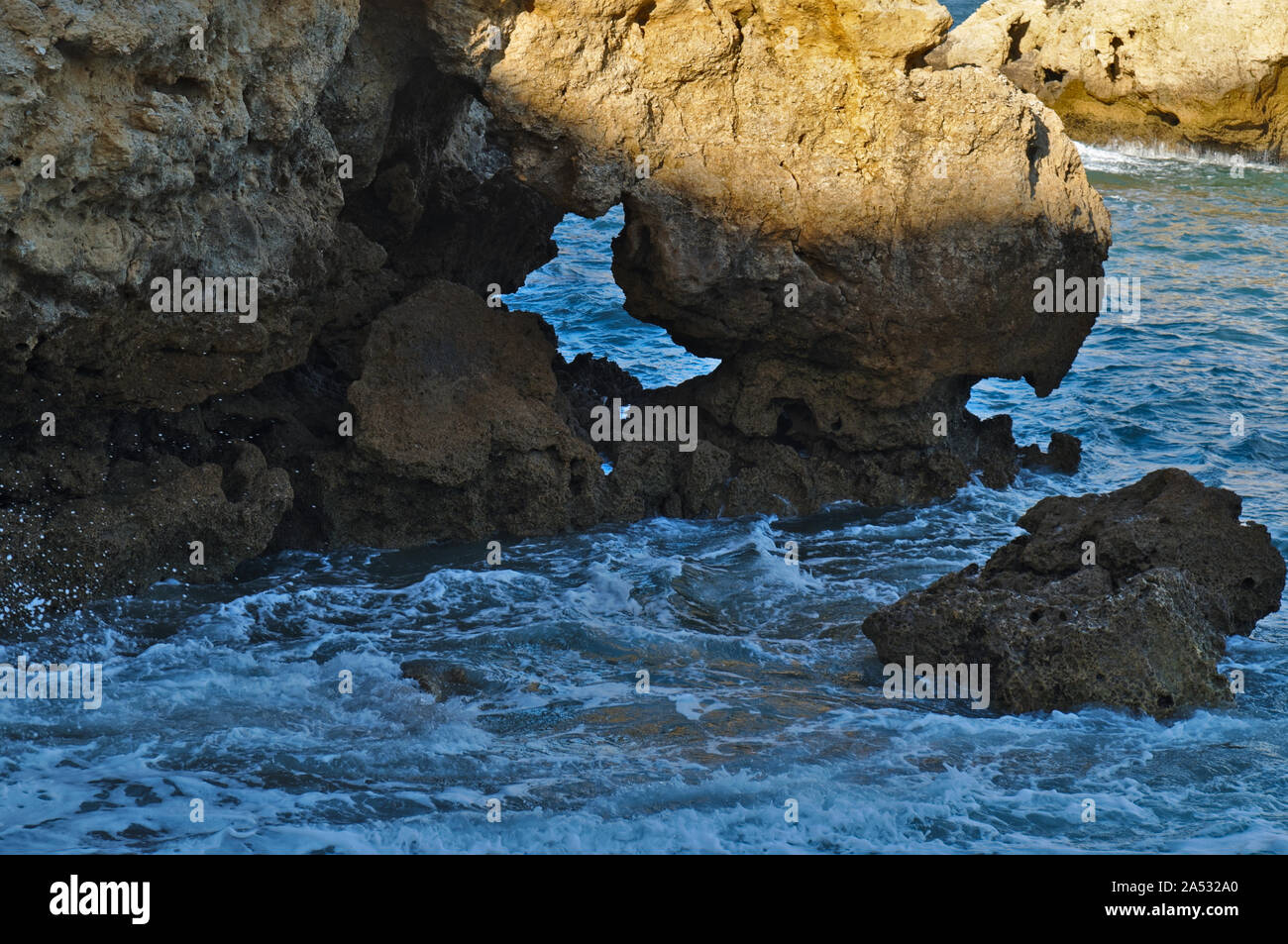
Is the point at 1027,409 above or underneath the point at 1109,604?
above

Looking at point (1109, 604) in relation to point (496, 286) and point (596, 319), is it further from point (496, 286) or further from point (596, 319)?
point (596, 319)

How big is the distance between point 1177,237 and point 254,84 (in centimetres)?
1586

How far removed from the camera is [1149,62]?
2511 centimetres

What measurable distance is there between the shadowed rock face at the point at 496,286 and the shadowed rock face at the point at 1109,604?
2240mm

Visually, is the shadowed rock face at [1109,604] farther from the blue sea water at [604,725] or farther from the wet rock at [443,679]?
the wet rock at [443,679]

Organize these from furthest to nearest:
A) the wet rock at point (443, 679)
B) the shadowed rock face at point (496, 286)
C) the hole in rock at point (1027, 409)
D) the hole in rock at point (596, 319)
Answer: the hole in rock at point (596, 319) < the hole in rock at point (1027, 409) < the shadowed rock face at point (496, 286) < the wet rock at point (443, 679)

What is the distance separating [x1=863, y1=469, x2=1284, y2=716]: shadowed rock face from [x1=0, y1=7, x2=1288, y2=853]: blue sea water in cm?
19

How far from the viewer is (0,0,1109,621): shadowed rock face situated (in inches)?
315

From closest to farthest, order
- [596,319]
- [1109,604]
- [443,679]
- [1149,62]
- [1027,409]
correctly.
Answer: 1. [1109,604]
2. [443,679]
3. [1027,409]
4. [596,319]
5. [1149,62]

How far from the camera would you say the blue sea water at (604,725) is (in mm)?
6086

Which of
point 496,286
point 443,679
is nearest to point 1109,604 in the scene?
point 443,679

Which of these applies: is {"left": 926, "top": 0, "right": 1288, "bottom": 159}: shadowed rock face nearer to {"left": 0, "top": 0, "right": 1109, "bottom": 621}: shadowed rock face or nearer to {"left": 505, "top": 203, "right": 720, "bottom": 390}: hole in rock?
{"left": 505, "top": 203, "right": 720, "bottom": 390}: hole in rock

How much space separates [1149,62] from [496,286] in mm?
18501

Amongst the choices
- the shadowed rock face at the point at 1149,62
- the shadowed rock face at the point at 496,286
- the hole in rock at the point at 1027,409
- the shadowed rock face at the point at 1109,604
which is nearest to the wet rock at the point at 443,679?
the shadowed rock face at the point at 496,286
